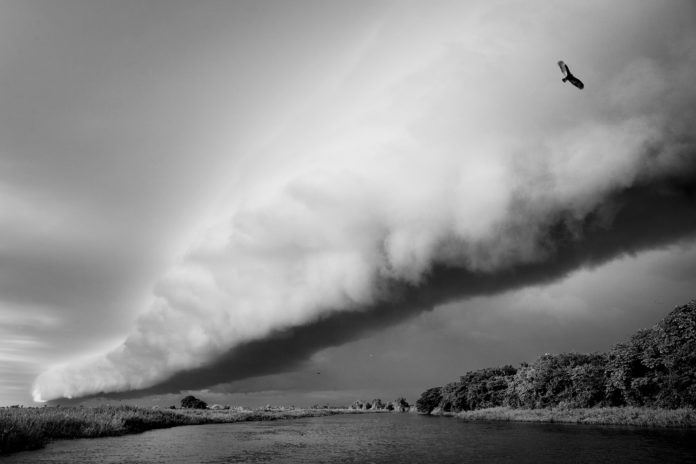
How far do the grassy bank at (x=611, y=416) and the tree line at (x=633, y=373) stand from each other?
301 centimetres

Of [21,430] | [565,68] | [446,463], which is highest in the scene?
[565,68]

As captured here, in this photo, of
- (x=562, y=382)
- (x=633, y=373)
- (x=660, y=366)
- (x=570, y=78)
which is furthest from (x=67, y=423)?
(x=562, y=382)

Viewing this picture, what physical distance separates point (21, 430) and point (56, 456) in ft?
41.1

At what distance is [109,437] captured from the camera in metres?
84.6

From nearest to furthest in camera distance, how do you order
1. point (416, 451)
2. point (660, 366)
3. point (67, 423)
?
point (416, 451) → point (67, 423) → point (660, 366)

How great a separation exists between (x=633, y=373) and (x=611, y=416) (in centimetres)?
1111

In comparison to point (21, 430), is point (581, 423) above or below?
below

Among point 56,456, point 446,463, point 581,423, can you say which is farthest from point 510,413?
point 56,456

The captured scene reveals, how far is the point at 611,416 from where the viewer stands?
338 feet

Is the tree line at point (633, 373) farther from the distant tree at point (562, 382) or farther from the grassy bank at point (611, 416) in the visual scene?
the grassy bank at point (611, 416)

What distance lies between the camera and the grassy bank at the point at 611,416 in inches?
3310

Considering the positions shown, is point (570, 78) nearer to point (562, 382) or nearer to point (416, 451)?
point (416, 451)

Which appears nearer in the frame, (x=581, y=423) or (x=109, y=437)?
(x=109, y=437)

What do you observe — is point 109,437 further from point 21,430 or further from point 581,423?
point 581,423
